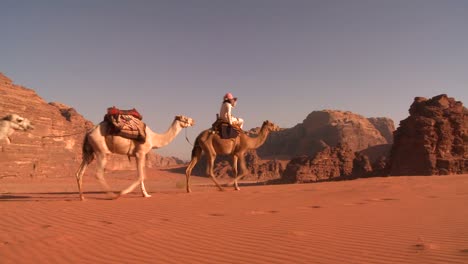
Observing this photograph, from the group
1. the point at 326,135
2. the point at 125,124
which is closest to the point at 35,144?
the point at 125,124

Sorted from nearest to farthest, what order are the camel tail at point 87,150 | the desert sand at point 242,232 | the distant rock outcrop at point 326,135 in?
the desert sand at point 242,232 → the camel tail at point 87,150 → the distant rock outcrop at point 326,135

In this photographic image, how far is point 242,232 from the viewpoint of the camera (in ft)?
17.8

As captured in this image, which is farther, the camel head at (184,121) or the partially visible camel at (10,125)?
the camel head at (184,121)

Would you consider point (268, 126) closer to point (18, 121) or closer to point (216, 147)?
point (216, 147)

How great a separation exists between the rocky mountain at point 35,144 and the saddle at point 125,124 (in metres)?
30.0

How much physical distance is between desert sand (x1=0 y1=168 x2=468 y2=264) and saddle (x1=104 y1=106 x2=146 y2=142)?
2151 millimetres

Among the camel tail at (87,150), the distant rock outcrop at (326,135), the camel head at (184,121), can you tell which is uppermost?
the distant rock outcrop at (326,135)

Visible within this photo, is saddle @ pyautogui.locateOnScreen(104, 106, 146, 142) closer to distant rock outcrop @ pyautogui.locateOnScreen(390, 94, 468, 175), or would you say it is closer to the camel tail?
the camel tail

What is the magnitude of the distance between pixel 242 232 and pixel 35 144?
44974mm

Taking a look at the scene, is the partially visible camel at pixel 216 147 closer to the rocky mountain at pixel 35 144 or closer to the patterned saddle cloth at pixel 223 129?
the patterned saddle cloth at pixel 223 129

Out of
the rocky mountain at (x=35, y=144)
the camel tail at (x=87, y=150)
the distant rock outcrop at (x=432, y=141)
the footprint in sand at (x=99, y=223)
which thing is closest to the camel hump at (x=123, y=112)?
the camel tail at (x=87, y=150)

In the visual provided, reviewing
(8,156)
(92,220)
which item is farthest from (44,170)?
(92,220)

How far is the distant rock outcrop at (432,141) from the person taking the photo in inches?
1121

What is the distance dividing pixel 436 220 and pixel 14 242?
6.18 meters
